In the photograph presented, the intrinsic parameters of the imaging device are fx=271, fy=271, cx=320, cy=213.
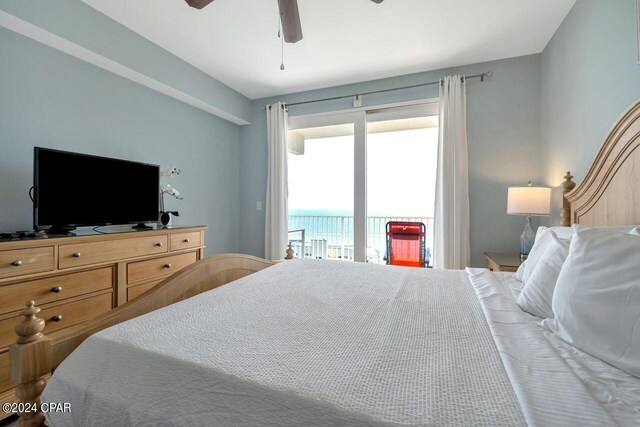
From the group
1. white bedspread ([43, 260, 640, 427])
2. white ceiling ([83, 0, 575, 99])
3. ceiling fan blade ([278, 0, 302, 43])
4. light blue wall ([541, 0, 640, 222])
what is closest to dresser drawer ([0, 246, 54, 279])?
white bedspread ([43, 260, 640, 427])

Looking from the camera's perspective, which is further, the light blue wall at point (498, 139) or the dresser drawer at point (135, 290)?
the light blue wall at point (498, 139)

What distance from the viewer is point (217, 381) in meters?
0.67

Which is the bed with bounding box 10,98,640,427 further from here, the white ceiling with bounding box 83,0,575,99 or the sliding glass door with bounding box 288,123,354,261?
the sliding glass door with bounding box 288,123,354,261

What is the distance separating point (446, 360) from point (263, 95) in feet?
12.6

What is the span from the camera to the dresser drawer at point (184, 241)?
246 centimetres

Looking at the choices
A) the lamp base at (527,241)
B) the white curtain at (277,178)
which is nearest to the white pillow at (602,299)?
the lamp base at (527,241)

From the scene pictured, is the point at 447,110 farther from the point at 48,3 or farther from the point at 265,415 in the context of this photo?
the point at 48,3

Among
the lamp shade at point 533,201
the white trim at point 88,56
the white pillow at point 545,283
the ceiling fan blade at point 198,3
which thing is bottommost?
the white pillow at point 545,283

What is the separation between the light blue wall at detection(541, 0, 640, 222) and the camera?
1515 mm

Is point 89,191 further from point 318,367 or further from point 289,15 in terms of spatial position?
point 318,367

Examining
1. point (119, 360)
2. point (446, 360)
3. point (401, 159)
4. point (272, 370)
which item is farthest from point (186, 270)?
point (401, 159)

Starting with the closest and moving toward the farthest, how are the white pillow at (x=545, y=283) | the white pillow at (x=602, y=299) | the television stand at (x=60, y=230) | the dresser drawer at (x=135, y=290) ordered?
the white pillow at (x=602, y=299) < the white pillow at (x=545, y=283) < the television stand at (x=60, y=230) < the dresser drawer at (x=135, y=290)

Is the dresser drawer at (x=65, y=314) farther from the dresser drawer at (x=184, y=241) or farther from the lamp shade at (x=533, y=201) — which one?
the lamp shade at (x=533, y=201)

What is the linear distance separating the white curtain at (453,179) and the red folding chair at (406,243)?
7.9 inches
